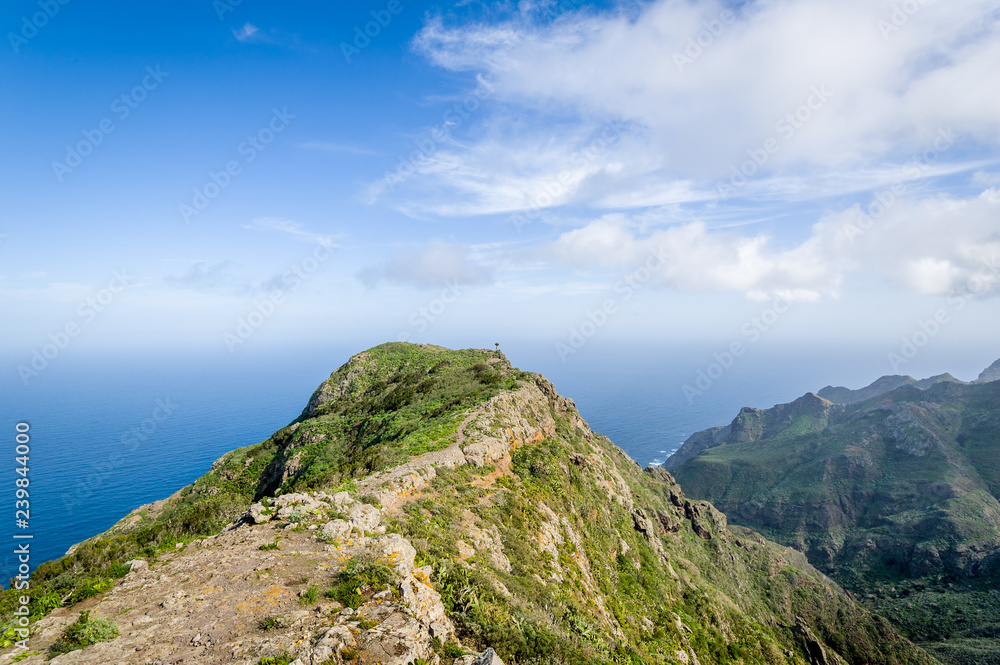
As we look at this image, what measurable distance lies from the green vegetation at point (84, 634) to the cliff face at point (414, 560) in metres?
0.10

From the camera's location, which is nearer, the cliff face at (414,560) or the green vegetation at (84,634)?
the green vegetation at (84,634)

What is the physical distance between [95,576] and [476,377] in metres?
43.5

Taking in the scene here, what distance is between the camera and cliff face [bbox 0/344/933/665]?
1138 centimetres

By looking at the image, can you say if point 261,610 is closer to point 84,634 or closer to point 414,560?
point 84,634

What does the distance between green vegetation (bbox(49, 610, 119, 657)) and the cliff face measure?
0.32ft

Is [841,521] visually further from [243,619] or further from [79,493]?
[79,493]

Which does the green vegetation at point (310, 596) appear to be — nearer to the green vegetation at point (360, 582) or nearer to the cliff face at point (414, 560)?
the cliff face at point (414, 560)

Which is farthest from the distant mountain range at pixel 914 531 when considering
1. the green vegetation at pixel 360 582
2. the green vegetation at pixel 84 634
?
the green vegetation at pixel 84 634

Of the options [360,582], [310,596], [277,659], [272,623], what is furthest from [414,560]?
[277,659]

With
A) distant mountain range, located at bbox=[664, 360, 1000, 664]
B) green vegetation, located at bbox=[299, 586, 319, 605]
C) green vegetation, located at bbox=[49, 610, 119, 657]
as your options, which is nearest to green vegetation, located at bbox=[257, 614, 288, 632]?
green vegetation, located at bbox=[299, 586, 319, 605]

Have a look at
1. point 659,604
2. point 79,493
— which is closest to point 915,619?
point 659,604

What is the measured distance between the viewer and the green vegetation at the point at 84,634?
10258mm

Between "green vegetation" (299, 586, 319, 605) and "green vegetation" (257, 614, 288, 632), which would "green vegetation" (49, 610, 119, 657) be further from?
"green vegetation" (299, 586, 319, 605)

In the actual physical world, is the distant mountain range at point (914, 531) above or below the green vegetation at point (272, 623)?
below
